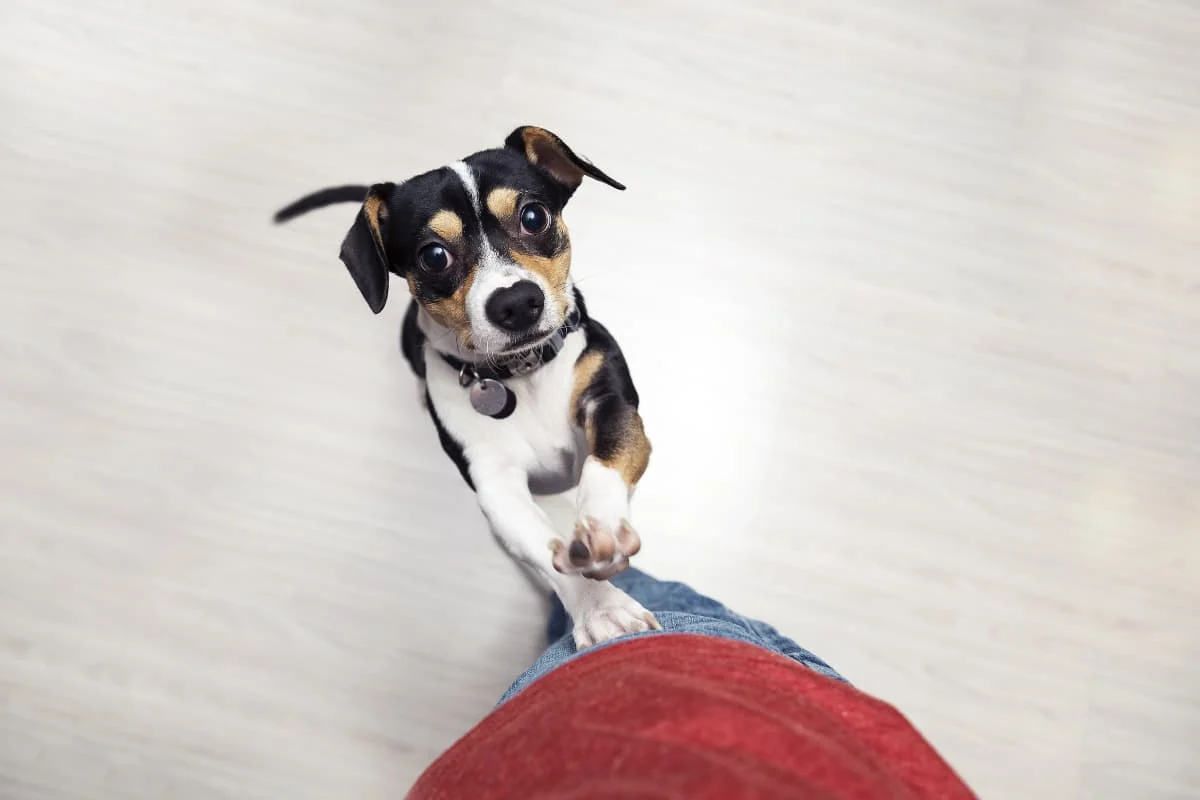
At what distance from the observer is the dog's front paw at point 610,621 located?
152 cm

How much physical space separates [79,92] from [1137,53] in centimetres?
316

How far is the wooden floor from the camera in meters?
2.25

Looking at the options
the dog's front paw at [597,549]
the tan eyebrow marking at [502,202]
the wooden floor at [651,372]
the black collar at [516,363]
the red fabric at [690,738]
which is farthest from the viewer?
the wooden floor at [651,372]

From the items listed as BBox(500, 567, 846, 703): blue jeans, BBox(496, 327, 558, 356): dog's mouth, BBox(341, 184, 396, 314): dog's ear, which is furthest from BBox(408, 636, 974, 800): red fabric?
BBox(341, 184, 396, 314): dog's ear

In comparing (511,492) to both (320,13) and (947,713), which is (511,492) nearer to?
(947,713)

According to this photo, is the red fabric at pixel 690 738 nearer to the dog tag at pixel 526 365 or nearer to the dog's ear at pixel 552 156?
the dog tag at pixel 526 365

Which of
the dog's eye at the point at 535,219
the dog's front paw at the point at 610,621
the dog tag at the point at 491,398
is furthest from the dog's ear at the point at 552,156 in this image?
the dog's front paw at the point at 610,621

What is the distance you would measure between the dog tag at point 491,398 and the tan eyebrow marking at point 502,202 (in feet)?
1.12

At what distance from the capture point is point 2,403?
2.43 metres

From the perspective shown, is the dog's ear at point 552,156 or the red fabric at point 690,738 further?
the dog's ear at point 552,156

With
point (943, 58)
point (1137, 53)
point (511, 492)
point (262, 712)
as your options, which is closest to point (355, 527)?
point (262, 712)

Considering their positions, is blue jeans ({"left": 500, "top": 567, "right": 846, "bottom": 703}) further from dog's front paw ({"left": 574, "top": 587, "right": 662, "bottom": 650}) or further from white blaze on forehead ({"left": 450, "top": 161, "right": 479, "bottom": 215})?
white blaze on forehead ({"left": 450, "top": 161, "right": 479, "bottom": 215})

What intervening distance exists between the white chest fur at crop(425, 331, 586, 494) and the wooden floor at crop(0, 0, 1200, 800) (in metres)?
0.59

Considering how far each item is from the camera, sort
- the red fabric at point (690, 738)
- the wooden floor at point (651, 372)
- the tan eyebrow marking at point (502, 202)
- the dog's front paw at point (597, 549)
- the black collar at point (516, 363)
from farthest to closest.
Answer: the wooden floor at point (651, 372), the black collar at point (516, 363), the tan eyebrow marking at point (502, 202), the dog's front paw at point (597, 549), the red fabric at point (690, 738)
